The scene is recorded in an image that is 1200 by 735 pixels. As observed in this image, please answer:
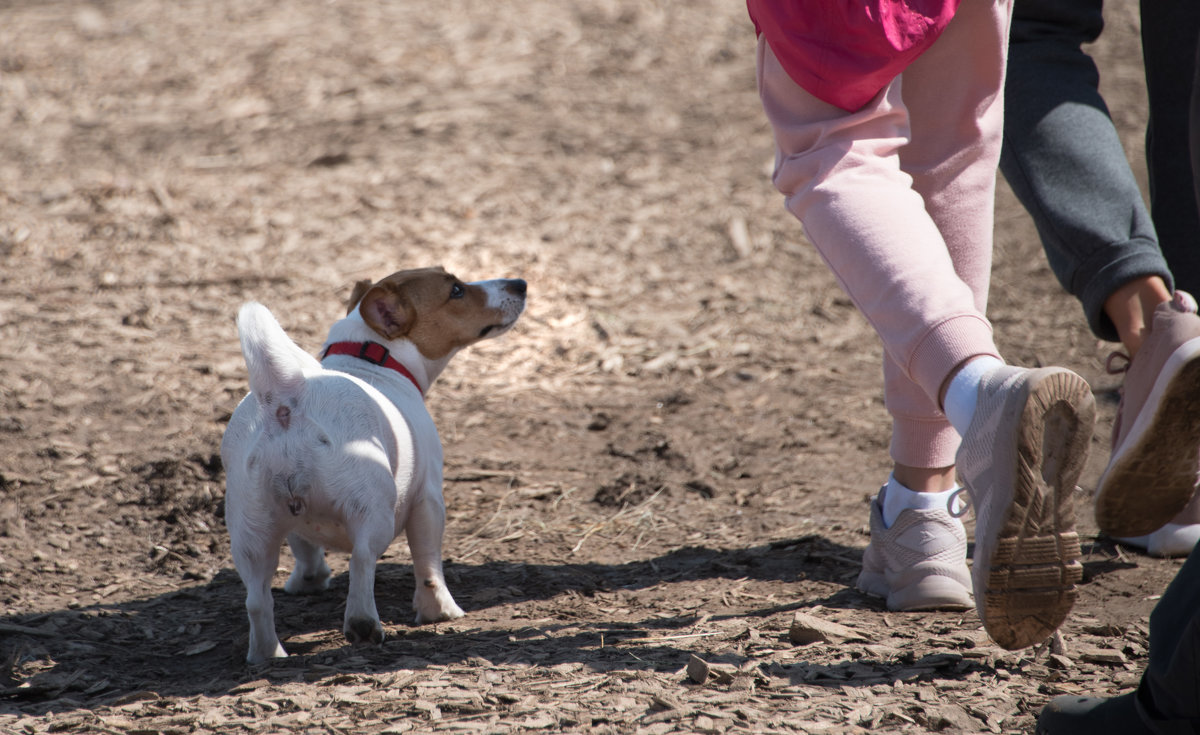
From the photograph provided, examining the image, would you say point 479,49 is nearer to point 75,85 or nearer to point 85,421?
point 75,85

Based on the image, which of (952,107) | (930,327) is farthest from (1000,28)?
(930,327)

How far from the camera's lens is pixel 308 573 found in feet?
11.6

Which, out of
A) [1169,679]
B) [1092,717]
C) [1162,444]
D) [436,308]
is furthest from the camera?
[436,308]

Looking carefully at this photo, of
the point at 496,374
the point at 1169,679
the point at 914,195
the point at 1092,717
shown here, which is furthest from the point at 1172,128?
the point at 496,374

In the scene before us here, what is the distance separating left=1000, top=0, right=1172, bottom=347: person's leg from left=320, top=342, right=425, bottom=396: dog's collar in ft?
6.40

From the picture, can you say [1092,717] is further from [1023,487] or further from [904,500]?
[904,500]

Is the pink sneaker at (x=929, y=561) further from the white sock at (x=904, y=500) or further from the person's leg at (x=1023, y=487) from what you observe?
the person's leg at (x=1023, y=487)

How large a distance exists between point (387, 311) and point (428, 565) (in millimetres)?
863

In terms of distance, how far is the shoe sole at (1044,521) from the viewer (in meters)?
2.04

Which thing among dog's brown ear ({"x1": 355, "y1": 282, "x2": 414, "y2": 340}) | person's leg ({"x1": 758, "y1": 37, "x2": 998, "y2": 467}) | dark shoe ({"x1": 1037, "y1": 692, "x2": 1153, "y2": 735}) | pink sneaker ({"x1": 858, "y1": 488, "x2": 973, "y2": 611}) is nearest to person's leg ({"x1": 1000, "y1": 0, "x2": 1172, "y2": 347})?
pink sneaker ({"x1": 858, "y1": 488, "x2": 973, "y2": 611})

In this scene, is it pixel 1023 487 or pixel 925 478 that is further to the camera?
pixel 925 478

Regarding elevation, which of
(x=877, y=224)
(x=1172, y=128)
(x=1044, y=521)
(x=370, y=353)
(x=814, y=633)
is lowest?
(x=814, y=633)

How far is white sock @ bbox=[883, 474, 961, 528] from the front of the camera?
296 centimetres

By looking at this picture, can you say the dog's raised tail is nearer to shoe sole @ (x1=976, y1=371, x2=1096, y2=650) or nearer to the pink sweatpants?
the pink sweatpants
